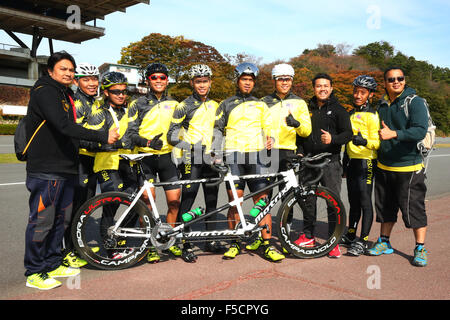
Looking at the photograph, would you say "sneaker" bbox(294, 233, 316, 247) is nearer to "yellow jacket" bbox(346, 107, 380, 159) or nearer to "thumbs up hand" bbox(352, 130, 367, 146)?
"yellow jacket" bbox(346, 107, 380, 159)

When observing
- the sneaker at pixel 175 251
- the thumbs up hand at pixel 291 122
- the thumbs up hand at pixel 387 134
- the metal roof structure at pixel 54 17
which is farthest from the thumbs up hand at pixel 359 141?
the metal roof structure at pixel 54 17

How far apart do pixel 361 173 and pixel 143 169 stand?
9.09 feet

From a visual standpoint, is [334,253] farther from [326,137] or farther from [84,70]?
[84,70]

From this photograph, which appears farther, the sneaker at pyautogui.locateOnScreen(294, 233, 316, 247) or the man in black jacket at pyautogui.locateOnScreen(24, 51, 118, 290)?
the sneaker at pyautogui.locateOnScreen(294, 233, 316, 247)

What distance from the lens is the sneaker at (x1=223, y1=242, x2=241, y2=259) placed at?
430 cm

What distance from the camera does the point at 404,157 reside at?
429 cm

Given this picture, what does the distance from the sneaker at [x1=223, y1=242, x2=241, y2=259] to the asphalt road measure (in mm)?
66

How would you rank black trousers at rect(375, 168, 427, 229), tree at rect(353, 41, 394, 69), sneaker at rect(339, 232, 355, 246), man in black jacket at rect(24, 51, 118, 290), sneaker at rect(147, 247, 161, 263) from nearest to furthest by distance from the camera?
man in black jacket at rect(24, 51, 118, 290) → sneaker at rect(147, 247, 161, 263) → black trousers at rect(375, 168, 427, 229) → sneaker at rect(339, 232, 355, 246) → tree at rect(353, 41, 394, 69)

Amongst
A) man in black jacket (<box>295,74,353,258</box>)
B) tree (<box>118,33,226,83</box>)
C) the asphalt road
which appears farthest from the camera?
tree (<box>118,33,226,83</box>)

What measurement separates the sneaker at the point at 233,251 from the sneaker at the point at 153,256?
31.3 inches

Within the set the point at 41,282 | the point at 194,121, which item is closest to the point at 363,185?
the point at 194,121

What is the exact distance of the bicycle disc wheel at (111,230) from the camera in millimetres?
3852

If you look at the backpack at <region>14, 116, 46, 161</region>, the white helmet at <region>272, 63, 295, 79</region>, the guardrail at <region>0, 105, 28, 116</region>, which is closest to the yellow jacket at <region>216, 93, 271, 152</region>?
the white helmet at <region>272, 63, 295, 79</region>
